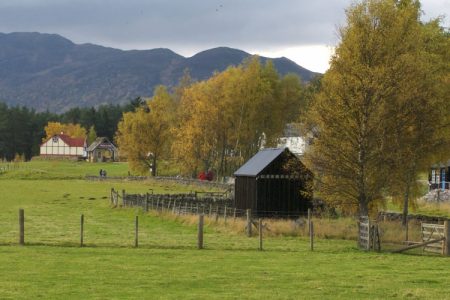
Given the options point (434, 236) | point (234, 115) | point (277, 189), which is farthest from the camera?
point (234, 115)

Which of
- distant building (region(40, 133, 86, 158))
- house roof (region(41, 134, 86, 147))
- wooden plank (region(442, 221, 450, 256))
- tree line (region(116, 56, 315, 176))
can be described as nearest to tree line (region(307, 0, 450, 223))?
wooden plank (region(442, 221, 450, 256))

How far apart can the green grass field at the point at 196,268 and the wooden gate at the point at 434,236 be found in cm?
204

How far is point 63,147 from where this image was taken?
180m

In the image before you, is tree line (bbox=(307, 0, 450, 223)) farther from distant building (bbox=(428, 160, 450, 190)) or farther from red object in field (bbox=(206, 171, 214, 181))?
red object in field (bbox=(206, 171, 214, 181))

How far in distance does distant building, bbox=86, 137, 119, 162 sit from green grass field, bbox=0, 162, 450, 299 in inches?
5283

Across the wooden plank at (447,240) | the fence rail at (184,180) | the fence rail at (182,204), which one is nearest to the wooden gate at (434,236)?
the wooden plank at (447,240)

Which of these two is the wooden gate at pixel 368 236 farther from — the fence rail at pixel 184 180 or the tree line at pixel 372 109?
the fence rail at pixel 184 180

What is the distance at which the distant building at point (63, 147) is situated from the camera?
178 m

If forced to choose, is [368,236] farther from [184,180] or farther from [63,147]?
[63,147]

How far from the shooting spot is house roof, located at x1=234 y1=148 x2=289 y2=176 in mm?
46922

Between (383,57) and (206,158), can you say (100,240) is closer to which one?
(383,57)

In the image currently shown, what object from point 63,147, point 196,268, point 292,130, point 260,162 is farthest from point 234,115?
point 63,147

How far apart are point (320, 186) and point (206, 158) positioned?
5498 cm

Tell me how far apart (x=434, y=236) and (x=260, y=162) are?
19789 mm
